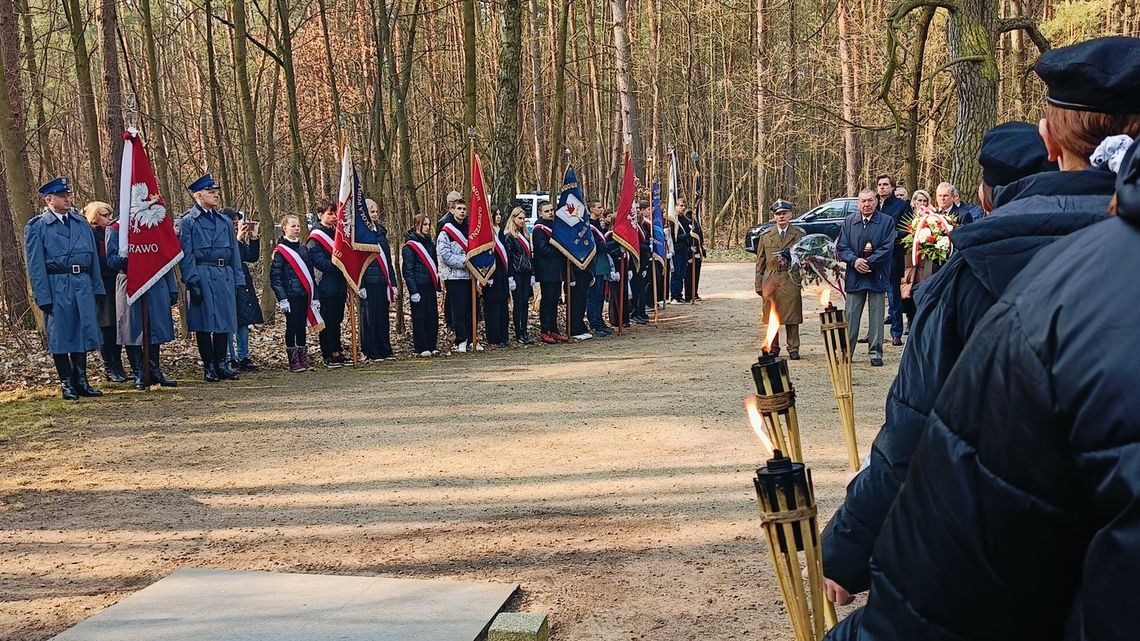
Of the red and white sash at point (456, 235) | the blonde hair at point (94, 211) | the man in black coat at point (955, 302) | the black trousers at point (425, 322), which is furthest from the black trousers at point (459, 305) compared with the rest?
the man in black coat at point (955, 302)

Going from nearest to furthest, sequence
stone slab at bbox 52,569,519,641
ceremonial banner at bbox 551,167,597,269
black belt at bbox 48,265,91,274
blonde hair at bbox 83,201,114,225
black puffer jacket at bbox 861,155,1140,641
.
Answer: black puffer jacket at bbox 861,155,1140,641
stone slab at bbox 52,569,519,641
black belt at bbox 48,265,91,274
blonde hair at bbox 83,201,114,225
ceremonial banner at bbox 551,167,597,269

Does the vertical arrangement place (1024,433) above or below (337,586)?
above

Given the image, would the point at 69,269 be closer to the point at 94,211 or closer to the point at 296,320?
→ the point at 94,211

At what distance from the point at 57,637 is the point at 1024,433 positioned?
178 inches

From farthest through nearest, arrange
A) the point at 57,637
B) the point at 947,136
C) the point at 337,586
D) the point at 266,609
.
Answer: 1. the point at 947,136
2. the point at 337,586
3. the point at 266,609
4. the point at 57,637

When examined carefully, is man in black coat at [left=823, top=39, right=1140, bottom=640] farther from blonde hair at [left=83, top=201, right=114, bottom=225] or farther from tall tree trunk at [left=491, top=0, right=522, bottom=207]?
tall tree trunk at [left=491, top=0, right=522, bottom=207]

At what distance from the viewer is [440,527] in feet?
21.2

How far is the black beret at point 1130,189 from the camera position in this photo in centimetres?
123

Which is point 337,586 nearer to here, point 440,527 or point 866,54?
point 440,527

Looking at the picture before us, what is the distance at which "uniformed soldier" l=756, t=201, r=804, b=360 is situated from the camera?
42.3 ft

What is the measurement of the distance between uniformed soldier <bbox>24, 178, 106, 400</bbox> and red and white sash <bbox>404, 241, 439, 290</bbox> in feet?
15.3

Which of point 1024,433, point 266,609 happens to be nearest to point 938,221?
point 266,609

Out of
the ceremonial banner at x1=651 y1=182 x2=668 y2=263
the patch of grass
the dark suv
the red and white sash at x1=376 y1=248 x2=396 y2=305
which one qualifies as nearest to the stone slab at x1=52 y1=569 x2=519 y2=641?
the patch of grass

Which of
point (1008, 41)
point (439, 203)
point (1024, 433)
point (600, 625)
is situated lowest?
point (600, 625)
